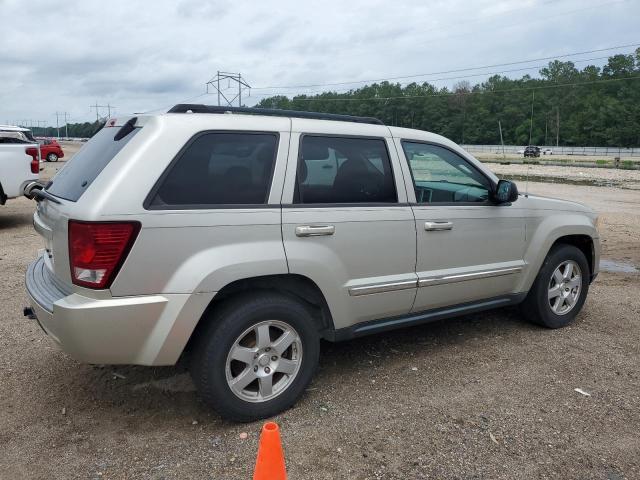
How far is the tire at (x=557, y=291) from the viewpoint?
15.8ft

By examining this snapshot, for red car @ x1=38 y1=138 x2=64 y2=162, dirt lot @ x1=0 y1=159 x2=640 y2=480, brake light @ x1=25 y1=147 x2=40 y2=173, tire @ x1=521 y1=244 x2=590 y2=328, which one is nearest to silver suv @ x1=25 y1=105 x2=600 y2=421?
dirt lot @ x1=0 y1=159 x2=640 y2=480

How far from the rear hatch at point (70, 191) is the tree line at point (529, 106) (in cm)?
6878

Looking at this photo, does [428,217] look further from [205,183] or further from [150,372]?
[150,372]

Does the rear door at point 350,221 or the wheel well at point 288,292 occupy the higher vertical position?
the rear door at point 350,221

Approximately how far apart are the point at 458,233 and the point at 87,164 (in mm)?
2645

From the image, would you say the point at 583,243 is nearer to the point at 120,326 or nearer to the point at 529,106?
the point at 120,326

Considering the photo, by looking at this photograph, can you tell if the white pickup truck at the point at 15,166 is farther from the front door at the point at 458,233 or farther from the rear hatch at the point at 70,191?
the front door at the point at 458,233

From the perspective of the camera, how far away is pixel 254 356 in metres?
3.20

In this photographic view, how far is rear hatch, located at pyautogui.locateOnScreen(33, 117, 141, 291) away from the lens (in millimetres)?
2920

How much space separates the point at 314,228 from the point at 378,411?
1257 mm

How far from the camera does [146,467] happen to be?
9.34 ft

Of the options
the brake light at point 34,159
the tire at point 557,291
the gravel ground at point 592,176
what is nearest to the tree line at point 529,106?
the gravel ground at point 592,176

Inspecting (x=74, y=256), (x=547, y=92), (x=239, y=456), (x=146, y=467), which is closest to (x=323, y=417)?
(x=239, y=456)

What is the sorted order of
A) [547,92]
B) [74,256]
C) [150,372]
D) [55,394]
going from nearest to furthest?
[74,256]
[55,394]
[150,372]
[547,92]
